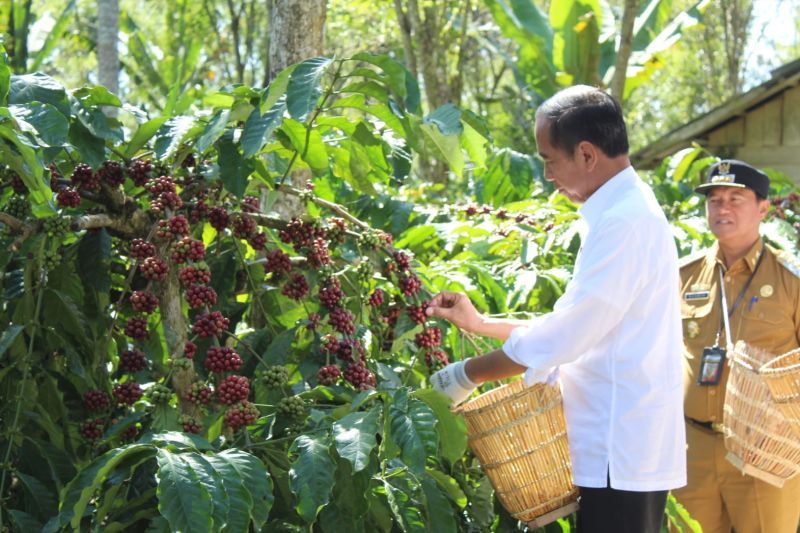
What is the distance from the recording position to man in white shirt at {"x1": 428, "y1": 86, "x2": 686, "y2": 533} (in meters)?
2.64

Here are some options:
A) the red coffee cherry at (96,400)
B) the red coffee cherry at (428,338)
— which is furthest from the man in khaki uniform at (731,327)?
the red coffee cherry at (96,400)

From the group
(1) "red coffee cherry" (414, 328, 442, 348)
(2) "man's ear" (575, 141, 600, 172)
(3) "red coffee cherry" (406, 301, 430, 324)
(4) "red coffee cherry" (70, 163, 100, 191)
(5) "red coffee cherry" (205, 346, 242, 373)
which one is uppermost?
(2) "man's ear" (575, 141, 600, 172)

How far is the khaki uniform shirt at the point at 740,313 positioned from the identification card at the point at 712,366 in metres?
0.03

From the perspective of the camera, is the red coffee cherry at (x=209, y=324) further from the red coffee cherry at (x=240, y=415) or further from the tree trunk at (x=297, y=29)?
the tree trunk at (x=297, y=29)

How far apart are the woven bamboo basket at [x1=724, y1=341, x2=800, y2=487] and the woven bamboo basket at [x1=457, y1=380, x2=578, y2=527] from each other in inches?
40.1

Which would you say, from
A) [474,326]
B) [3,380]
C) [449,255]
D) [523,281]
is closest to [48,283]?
[3,380]

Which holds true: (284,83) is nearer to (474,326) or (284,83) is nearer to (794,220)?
(474,326)

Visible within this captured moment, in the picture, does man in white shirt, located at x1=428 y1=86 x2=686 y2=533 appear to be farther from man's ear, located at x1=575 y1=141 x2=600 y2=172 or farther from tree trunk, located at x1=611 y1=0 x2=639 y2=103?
tree trunk, located at x1=611 y1=0 x2=639 y2=103

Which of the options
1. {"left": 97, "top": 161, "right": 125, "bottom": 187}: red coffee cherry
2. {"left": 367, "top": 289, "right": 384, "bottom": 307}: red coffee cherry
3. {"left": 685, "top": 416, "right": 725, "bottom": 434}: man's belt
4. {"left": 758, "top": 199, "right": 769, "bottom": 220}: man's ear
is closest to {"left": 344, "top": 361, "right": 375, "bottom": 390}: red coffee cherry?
{"left": 367, "top": 289, "right": 384, "bottom": 307}: red coffee cherry

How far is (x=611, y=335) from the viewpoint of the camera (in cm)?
271

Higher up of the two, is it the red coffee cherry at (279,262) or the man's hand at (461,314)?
the red coffee cherry at (279,262)

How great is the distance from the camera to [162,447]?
2592 millimetres

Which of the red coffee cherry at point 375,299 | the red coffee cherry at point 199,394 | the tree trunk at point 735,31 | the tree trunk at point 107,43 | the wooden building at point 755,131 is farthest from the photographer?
the tree trunk at point 735,31

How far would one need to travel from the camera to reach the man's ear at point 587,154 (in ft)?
8.96
